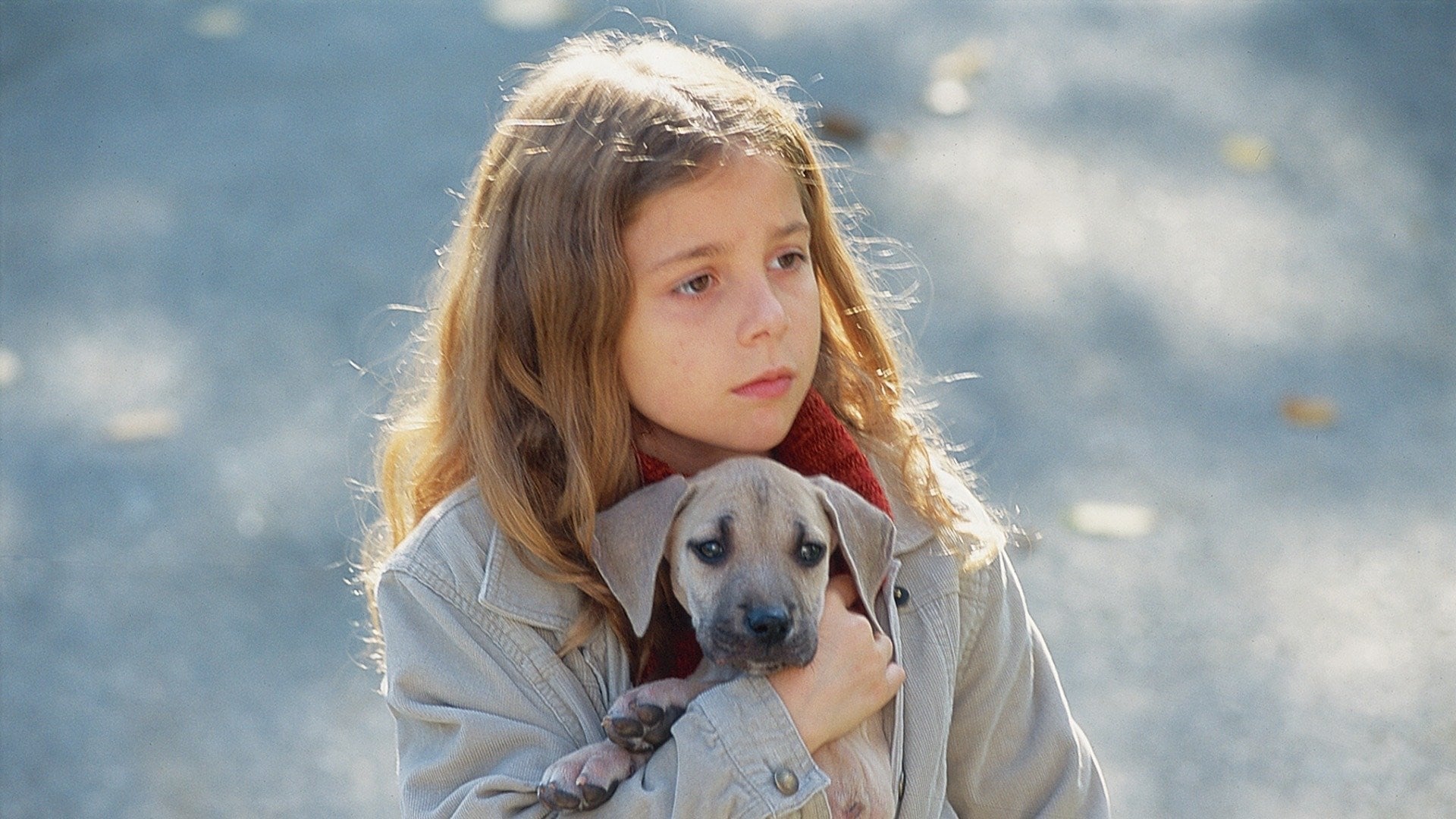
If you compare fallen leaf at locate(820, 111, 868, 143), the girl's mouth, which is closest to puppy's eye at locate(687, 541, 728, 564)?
the girl's mouth

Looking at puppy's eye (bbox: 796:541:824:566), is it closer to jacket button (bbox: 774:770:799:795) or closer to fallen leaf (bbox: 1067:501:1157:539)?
jacket button (bbox: 774:770:799:795)

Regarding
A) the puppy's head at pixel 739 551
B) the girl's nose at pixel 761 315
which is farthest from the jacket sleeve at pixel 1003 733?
the girl's nose at pixel 761 315

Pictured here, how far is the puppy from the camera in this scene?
2.88 m

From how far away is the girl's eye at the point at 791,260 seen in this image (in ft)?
10.7

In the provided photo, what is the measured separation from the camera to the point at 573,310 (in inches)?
125

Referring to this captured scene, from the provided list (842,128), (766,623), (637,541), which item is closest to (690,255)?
(637,541)

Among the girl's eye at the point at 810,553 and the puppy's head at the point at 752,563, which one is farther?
the girl's eye at the point at 810,553

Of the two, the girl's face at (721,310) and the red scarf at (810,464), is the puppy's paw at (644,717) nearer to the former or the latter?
the red scarf at (810,464)

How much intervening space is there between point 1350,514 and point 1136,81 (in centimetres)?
305

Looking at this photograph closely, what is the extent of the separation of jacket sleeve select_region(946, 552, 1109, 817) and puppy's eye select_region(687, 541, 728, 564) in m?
0.64

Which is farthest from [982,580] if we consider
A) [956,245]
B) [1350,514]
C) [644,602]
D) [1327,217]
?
[1327,217]

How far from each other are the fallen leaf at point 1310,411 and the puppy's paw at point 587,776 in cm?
423

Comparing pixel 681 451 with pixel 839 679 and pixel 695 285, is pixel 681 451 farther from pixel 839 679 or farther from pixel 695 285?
pixel 839 679

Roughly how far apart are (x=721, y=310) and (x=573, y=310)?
29cm
